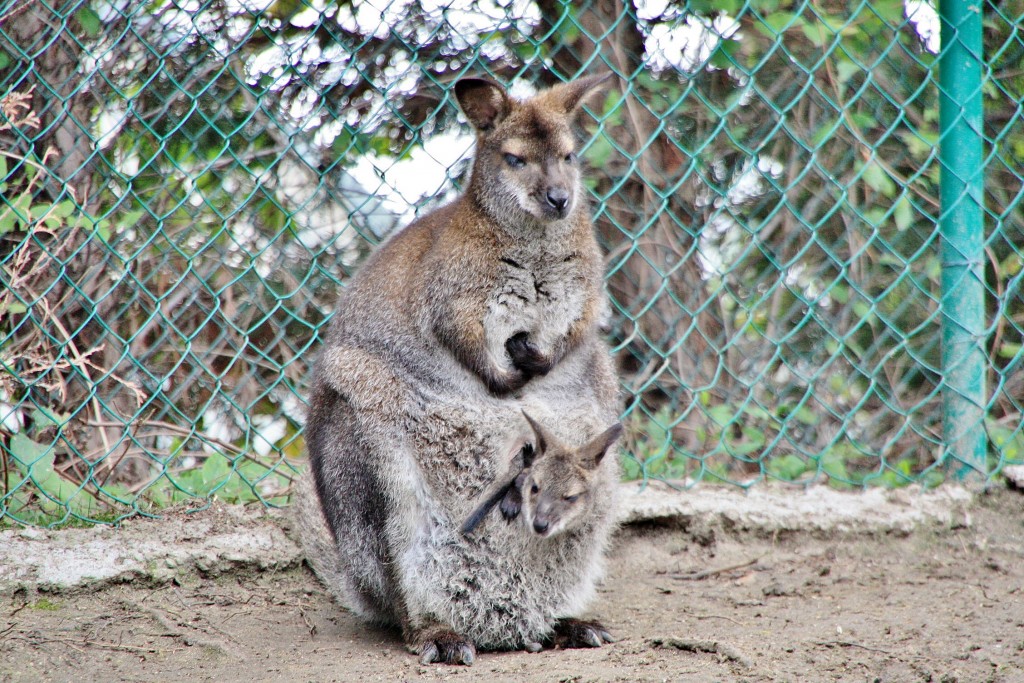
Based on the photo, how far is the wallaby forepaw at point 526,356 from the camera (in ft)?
11.4

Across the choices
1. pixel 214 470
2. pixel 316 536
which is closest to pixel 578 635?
pixel 316 536

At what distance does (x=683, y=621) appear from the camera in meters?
3.77

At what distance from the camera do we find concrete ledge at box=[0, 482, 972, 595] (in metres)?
3.78

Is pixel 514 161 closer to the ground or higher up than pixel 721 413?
higher up

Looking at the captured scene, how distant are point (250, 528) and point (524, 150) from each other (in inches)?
75.5

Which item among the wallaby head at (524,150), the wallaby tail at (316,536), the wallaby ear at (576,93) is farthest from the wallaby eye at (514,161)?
the wallaby tail at (316,536)

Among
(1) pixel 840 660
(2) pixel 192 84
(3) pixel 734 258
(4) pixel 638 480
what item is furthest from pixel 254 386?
(1) pixel 840 660

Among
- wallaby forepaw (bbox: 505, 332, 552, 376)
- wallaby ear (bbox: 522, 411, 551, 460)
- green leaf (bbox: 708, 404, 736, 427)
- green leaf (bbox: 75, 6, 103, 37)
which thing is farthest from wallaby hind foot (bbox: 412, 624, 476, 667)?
green leaf (bbox: 75, 6, 103, 37)

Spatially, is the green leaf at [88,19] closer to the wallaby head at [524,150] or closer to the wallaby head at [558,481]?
the wallaby head at [524,150]

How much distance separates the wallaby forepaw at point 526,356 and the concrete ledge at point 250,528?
116cm

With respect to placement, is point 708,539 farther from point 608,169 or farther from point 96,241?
point 96,241

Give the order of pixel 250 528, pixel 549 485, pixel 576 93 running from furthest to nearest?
pixel 250 528, pixel 576 93, pixel 549 485

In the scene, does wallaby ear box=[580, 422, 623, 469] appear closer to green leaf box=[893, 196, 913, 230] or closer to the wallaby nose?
the wallaby nose

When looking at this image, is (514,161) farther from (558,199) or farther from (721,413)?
(721,413)
